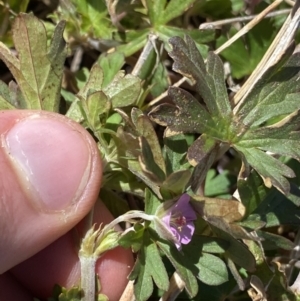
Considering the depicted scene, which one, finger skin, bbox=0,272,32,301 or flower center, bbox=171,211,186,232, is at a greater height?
flower center, bbox=171,211,186,232

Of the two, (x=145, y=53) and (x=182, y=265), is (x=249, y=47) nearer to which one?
(x=145, y=53)

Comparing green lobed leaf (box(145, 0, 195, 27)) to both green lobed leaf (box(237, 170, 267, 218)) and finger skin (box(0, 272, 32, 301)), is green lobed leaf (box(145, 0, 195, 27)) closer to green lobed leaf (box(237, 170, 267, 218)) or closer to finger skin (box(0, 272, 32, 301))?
green lobed leaf (box(237, 170, 267, 218))

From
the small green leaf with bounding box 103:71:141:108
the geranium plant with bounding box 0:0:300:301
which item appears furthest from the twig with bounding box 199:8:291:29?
the small green leaf with bounding box 103:71:141:108

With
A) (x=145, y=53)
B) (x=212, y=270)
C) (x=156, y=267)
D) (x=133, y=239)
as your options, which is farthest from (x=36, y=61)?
(x=212, y=270)

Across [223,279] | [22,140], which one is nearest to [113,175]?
[22,140]

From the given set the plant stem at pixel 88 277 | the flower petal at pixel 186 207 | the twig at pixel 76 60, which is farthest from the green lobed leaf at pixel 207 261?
the twig at pixel 76 60

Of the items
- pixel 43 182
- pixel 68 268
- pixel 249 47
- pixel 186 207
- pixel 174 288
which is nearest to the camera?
pixel 186 207

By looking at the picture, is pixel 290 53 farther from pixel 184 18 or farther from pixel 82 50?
pixel 82 50

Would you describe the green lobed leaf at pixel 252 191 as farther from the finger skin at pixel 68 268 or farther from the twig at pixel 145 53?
the twig at pixel 145 53
